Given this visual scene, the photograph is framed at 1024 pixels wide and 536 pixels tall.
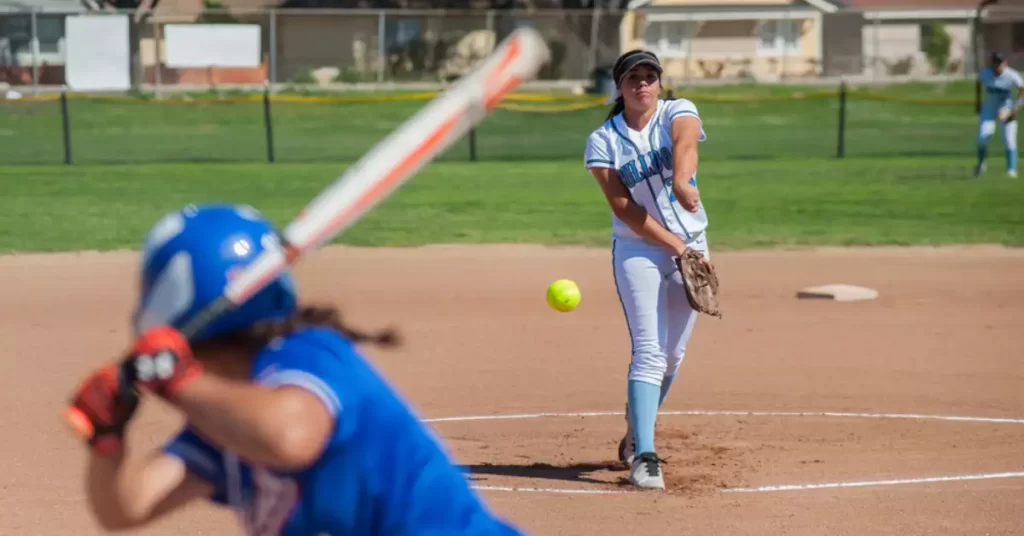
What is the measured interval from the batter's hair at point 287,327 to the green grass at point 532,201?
44.0ft

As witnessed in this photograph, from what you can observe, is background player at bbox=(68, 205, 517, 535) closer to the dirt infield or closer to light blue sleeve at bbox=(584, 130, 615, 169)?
the dirt infield

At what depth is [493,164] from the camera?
25.6 meters

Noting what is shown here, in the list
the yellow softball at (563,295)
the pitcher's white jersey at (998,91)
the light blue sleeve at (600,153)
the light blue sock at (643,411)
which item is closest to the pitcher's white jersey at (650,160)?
the light blue sleeve at (600,153)

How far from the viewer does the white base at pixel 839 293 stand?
12656 millimetres

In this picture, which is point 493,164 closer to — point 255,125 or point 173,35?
point 255,125

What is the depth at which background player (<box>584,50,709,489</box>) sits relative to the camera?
270 inches

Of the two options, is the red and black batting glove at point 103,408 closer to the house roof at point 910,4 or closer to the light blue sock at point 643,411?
the light blue sock at point 643,411

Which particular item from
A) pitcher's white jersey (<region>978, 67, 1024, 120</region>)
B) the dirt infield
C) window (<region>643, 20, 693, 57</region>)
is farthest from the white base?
window (<region>643, 20, 693, 57</region>)

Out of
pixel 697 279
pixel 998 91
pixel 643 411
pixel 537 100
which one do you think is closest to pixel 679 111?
pixel 697 279

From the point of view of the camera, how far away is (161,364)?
2.30 meters

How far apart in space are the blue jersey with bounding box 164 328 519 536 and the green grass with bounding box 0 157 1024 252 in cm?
1349

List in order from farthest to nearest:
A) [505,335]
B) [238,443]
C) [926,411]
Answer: [505,335] < [926,411] < [238,443]

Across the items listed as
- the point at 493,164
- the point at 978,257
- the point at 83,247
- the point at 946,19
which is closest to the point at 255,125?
the point at 493,164

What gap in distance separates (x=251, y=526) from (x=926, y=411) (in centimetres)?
675
